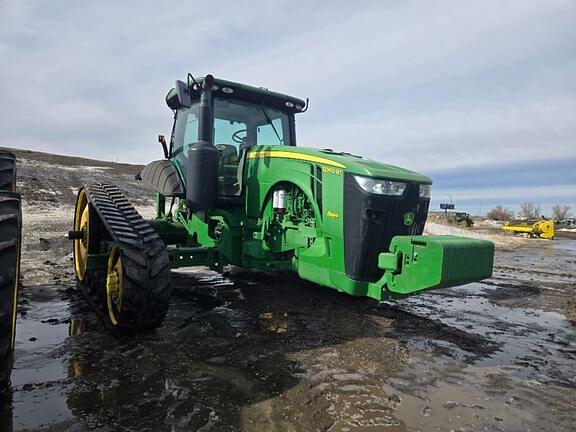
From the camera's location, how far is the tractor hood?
12.8ft

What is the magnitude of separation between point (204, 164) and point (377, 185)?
78.2 inches

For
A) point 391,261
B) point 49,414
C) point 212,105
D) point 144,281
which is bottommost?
point 49,414

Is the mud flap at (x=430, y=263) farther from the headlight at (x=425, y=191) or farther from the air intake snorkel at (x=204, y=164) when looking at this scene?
the air intake snorkel at (x=204, y=164)

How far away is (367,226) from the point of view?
387cm

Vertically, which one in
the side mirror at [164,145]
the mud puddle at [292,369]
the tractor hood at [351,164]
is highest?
the side mirror at [164,145]

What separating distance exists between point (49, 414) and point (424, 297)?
4.89m

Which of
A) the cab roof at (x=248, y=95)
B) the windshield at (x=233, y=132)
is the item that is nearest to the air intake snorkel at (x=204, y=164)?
the cab roof at (x=248, y=95)

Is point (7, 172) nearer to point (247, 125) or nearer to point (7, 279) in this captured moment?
point (247, 125)

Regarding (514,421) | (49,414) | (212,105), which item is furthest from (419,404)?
(212,105)

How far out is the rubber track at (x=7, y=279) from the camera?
7.86 feet

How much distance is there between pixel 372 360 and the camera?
11.1 feet

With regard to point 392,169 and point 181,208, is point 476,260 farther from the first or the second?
point 181,208

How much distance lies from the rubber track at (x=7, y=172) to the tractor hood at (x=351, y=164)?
3093 millimetres

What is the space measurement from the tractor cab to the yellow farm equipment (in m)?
25.3
